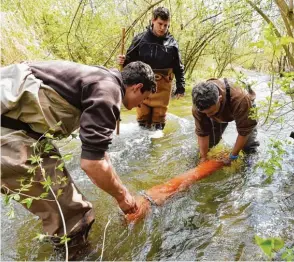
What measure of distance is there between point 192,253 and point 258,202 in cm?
113

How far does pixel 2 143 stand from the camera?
7.00ft

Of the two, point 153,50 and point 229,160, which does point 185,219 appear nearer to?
point 229,160

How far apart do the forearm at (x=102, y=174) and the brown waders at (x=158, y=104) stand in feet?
10.9

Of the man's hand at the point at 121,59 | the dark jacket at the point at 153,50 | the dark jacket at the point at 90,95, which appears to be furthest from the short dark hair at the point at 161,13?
the dark jacket at the point at 90,95

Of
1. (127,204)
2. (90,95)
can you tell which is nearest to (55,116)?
(90,95)

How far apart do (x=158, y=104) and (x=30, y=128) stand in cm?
375

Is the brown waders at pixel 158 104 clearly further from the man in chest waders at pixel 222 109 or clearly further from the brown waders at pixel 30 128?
the brown waders at pixel 30 128

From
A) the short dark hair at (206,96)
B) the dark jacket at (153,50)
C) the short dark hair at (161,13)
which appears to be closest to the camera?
the short dark hair at (206,96)

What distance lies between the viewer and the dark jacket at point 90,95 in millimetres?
2066

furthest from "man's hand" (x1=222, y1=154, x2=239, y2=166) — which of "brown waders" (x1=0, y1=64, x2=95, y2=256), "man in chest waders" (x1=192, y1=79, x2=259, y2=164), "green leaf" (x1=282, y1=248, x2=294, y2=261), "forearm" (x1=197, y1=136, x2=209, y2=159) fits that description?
"brown waders" (x1=0, y1=64, x2=95, y2=256)

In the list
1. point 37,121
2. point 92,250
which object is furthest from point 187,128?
point 37,121

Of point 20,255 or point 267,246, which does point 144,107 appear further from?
point 267,246

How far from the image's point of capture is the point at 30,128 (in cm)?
225

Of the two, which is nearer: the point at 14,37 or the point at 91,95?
the point at 91,95
